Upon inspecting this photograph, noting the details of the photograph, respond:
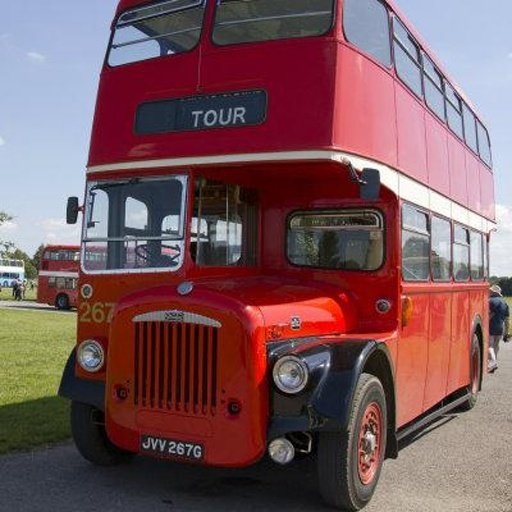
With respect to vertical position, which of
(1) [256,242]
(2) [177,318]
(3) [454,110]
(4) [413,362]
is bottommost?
(4) [413,362]

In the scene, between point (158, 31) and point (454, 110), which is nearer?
point (158, 31)

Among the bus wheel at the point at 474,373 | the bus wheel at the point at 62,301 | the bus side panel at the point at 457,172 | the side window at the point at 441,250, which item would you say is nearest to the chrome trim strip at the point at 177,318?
the side window at the point at 441,250

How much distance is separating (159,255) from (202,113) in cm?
126

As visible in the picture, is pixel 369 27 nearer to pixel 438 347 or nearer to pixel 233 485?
pixel 438 347

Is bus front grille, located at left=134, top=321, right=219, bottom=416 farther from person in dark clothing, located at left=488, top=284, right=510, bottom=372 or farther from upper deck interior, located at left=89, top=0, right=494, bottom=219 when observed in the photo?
person in dark clothing, located at left=488, top=284, right=510, bottom=372

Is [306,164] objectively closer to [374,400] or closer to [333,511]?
[374,400]

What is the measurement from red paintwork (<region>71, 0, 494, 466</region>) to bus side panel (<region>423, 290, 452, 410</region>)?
321 millimetres

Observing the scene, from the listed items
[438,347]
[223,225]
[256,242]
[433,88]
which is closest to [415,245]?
[438,347]

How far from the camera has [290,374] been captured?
16.5 feet

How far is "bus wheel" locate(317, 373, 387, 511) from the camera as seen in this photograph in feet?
16.8

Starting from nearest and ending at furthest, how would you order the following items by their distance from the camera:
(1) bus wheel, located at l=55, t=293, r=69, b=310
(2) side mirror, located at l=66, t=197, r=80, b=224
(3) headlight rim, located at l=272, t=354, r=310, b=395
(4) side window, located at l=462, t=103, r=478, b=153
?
(3) headlight rim, located at l=272, t=354, r=310, b=395, (2) side mirror, located at l=66, t=197, r=80, b=224, (4) side window, located at l=462, t=103, r=478, b=153, (1) bus wheel, located at l=55, t=293, r=69, b=310

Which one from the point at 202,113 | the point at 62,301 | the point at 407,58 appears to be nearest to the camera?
the point at 202,113

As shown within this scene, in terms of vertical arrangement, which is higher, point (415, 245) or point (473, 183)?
point (473, 183)

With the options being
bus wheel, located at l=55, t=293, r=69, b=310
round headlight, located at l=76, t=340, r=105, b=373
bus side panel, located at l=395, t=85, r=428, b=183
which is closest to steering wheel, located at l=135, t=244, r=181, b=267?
round headlight, located at l=76, t=340, r=105, b=373
